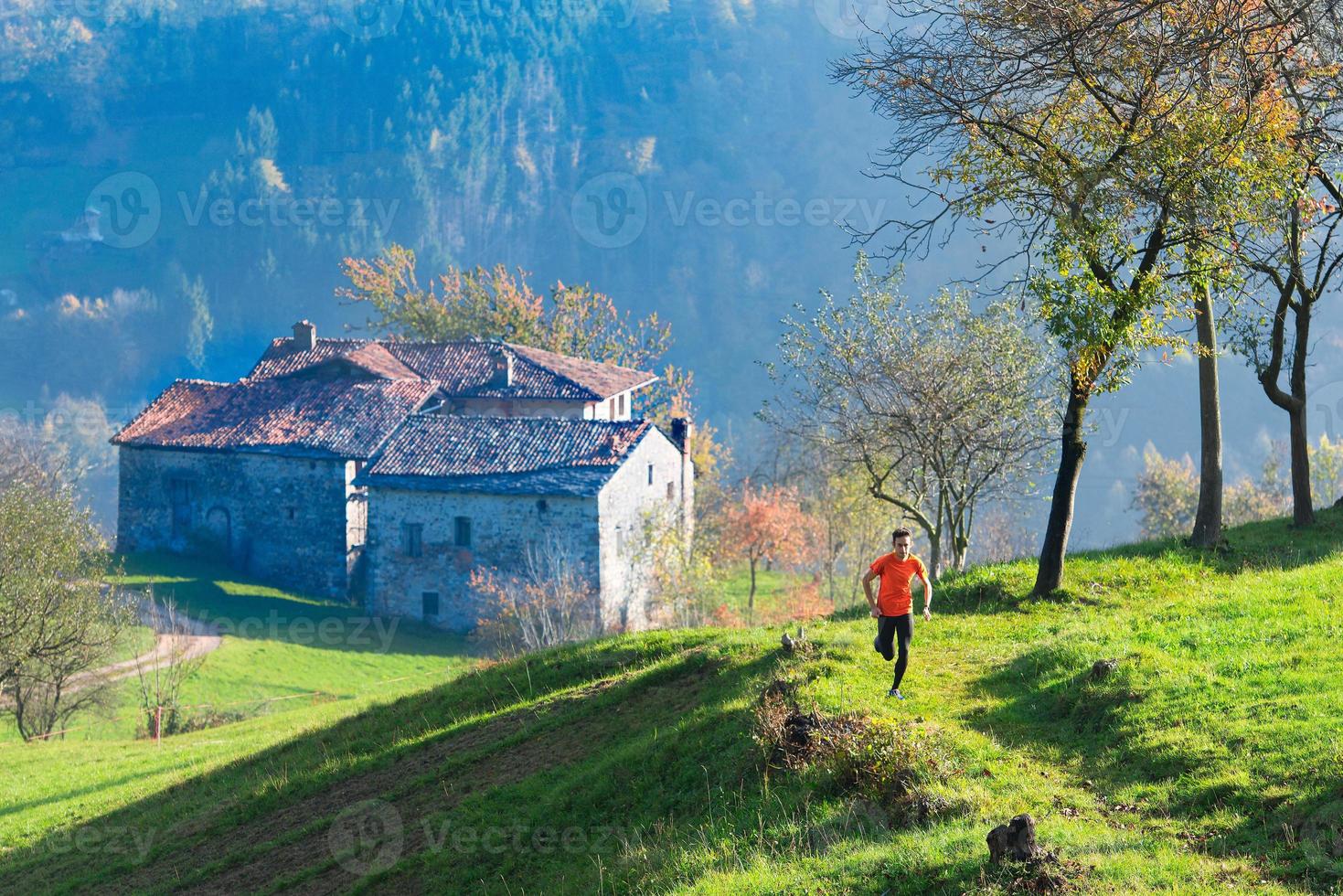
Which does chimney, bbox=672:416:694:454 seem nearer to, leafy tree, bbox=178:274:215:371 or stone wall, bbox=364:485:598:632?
stone wall, bbox=364:485:598:632

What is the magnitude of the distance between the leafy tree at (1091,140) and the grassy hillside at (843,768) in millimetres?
3282

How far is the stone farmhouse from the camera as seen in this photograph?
160ft

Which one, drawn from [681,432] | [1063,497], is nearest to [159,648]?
[681,432]

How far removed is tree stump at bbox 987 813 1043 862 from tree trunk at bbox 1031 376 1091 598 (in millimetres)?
8844

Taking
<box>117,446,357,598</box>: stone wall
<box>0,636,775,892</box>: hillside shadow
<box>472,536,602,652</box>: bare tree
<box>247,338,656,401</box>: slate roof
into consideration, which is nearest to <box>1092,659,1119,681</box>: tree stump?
<box>0,636,775,892</box>: hillside shadow

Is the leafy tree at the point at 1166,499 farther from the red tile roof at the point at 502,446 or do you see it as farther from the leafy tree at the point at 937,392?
the leafy tree at the point at 937,392

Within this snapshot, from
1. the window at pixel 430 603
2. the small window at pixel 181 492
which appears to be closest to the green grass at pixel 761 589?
the window at pixel 430 603

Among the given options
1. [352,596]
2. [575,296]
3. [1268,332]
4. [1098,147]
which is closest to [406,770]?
[1098,147]

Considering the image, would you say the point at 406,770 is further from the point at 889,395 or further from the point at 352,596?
the point at 352,596

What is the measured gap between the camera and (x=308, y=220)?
179250 mm

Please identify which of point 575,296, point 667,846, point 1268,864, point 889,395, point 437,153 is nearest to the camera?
point 1268,864

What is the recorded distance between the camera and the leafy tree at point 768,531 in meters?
61.8

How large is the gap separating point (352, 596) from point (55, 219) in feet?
504

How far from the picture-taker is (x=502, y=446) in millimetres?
50781
